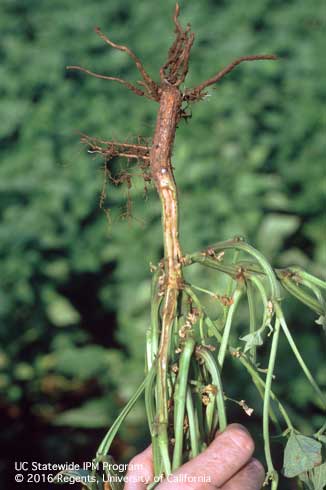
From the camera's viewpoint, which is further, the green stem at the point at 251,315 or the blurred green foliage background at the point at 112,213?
the blurred green foliage background at the point at 112,213

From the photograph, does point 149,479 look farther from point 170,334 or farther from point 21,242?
point 21,242

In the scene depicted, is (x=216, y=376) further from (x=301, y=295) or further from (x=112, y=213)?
(x=112, y=213)

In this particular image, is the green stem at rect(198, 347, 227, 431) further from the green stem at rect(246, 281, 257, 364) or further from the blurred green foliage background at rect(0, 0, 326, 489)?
the blurred green foliage background at rect(0, 0, 326, 489)

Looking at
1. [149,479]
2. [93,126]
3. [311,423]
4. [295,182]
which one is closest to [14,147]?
[93,126]

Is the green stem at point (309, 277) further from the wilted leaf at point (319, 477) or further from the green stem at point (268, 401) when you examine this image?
the wilted leaf at point (319, 477)

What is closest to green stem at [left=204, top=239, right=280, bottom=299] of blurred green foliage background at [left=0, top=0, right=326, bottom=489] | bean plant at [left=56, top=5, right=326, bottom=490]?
bean plant at [left=56, top=5, right=326, bottom=490]

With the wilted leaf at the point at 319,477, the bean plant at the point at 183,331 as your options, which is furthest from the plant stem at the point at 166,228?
the wilted leaf at the point at 319,477
